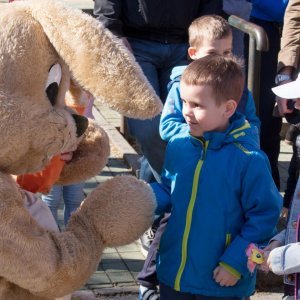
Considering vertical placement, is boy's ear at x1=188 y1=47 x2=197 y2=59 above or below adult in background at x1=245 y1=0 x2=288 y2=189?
above

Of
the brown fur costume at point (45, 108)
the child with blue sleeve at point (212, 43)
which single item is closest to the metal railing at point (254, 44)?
the child with blue sleeve at point (212, 43)

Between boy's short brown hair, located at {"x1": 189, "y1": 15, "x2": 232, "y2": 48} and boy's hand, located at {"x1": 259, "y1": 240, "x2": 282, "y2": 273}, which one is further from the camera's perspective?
boy's short brown hair, located at {"x1": 189, "y1": 15, "x2": 232, "y2": 48}

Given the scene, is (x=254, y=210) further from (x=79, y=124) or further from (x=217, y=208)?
(x=79, y=124)

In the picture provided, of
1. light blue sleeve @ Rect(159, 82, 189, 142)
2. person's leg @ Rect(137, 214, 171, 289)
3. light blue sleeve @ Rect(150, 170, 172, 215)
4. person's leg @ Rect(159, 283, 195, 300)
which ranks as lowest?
person's leg @ Rect(137, 214, 171, 289)

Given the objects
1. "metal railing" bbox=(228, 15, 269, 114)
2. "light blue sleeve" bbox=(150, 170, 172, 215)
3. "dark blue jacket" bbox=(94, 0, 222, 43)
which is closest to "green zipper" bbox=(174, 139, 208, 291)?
"light blue sleeve" bbox=(150, 170, 172, 215)

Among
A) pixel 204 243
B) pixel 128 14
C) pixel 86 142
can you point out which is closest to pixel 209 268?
pixel 204 243

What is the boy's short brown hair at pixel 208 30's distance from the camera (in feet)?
13.2

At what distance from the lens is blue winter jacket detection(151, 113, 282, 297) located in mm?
3053

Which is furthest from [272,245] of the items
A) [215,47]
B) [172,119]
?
[215,47]

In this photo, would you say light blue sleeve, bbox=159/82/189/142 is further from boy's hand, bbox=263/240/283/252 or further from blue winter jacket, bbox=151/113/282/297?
boy's hand, bbox=263/240/283/252

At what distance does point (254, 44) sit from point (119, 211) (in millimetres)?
1970

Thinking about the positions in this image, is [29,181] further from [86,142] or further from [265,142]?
[265,142]

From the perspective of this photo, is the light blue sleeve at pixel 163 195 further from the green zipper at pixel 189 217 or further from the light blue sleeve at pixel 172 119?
the light blue sleeve at pixel 172 119

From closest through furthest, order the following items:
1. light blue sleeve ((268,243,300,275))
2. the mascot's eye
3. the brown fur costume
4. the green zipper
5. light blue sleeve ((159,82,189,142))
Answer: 1. the brown fur costume
2. the mascot's eye
3. light blue sleeve ((268,243,300,275))
4. the green zipper
5. light blue sleeve ((159,82,189,142))
